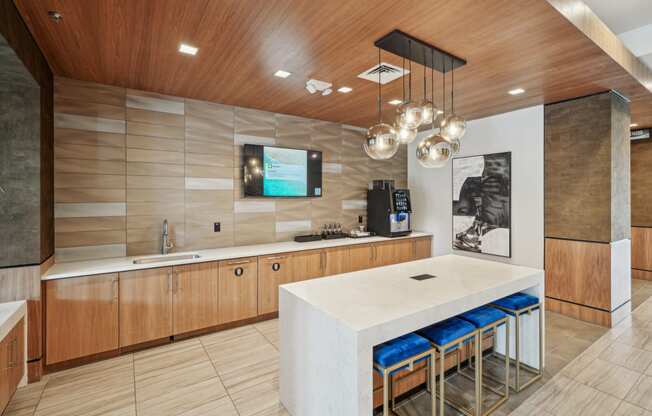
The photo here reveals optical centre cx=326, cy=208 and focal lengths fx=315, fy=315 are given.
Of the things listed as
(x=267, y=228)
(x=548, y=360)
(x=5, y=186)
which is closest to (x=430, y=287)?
(x=548, y=360)

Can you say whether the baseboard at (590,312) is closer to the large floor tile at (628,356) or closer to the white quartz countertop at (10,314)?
the large floor tile at (628,356)

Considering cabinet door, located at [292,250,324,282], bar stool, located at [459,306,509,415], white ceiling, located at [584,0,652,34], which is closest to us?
bar stool, located at [459,306,509,415]

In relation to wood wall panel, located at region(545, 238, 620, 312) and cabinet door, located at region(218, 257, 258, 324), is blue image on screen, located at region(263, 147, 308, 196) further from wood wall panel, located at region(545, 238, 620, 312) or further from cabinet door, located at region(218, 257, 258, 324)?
wood wall panel, located at region(545, 238, 620, 312)

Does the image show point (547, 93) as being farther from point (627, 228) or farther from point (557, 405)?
point (557, 405)

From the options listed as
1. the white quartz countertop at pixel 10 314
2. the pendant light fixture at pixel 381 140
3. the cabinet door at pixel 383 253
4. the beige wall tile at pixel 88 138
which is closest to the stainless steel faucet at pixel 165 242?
the beige wall tile at pixel 88 138

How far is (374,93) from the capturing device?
358 centimetres

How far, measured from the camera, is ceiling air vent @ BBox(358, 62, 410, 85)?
112 inches

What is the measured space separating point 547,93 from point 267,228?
3.77 metres

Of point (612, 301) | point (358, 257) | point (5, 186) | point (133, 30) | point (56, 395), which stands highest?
point (133, 30)

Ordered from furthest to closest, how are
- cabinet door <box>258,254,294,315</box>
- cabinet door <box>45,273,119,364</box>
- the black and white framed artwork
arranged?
1. the black and white framed artwork
2. cabinet door <box>258,254,294,315</box>
3. cabinet door <box>45,273,119,364</box>

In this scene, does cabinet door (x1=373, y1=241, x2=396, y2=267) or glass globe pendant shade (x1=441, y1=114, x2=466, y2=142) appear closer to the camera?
glass globe pendant shade (x1=441, y1=114, x2=466, y2=142)

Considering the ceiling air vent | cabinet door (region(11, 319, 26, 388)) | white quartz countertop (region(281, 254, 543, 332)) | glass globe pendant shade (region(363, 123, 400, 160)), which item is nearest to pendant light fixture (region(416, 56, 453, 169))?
glass globe pendant shade (region(363, 123, 400, 160))

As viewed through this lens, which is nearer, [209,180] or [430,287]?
[430,287]

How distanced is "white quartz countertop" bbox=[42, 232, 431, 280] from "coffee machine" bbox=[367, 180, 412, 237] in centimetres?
21
